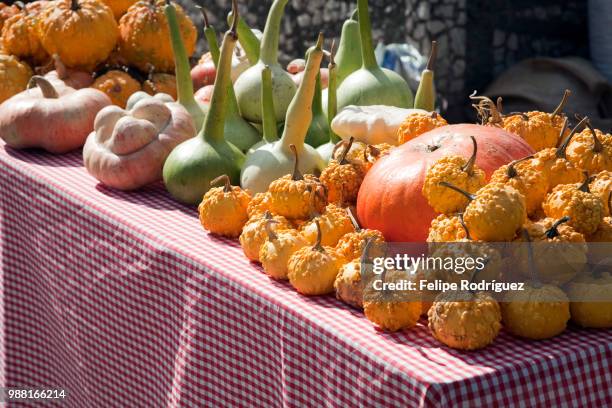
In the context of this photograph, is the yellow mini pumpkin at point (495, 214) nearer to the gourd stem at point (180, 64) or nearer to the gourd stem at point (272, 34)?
the gourd stem at point (272, 34)

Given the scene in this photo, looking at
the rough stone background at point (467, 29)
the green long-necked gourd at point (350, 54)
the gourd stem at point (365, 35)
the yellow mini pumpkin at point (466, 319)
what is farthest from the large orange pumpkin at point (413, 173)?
the rough stone background at point (467, 29)

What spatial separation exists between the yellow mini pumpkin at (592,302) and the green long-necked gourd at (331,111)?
2.98 ft

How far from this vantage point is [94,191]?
2.62m

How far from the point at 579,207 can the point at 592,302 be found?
19 cm

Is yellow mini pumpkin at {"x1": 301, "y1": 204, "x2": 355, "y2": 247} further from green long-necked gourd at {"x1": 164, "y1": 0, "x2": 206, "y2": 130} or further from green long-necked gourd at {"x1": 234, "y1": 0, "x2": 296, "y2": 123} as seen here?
green long-necked gourd at {"x1": 164, "y1": 0, "x2": 206, "y2": 130}

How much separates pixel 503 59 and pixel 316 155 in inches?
151

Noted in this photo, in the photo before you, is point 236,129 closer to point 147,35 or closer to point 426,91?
point 426,91

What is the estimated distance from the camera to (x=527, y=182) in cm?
180

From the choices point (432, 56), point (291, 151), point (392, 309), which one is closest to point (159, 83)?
point (291, 151)

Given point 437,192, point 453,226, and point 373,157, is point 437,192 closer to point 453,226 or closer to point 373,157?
point 453,226

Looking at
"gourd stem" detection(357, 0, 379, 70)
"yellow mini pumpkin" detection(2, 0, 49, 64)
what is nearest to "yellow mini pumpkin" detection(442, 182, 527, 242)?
"gourd stem" detection(357, 0, 379, 70)

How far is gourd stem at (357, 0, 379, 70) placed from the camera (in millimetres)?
2725

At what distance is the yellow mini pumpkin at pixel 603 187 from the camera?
5.99 feet

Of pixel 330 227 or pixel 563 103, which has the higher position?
pixel 563 103
